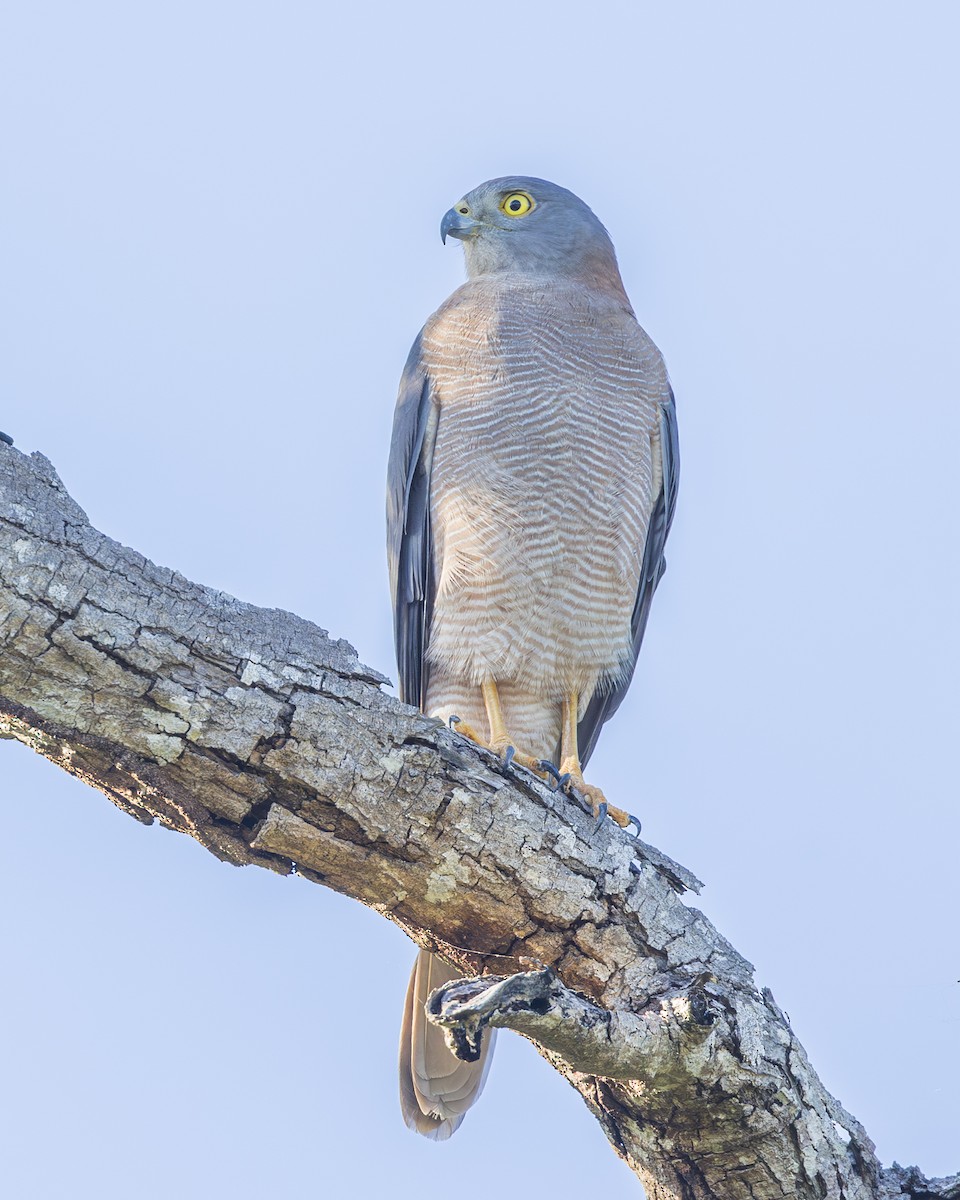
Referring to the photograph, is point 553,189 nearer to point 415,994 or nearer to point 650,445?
point 650,445

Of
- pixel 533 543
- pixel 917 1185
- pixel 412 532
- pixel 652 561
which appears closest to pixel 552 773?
pixel 533 543

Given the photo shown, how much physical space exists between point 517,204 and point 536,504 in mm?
2142

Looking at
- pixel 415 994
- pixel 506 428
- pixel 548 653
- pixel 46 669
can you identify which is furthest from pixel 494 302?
pixel 46 669

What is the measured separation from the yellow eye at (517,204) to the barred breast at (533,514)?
1.09m

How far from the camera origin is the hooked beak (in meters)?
6.98

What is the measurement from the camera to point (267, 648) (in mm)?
3479

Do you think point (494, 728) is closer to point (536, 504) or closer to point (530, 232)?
point (536, 504)

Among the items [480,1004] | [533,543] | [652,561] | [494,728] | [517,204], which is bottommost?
[480,1004]

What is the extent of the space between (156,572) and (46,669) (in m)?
0.38

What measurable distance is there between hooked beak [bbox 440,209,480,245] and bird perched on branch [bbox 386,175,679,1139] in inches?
30.2

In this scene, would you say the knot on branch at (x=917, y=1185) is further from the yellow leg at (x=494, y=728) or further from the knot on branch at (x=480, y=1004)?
the yellow leg at (x=494, y=728)

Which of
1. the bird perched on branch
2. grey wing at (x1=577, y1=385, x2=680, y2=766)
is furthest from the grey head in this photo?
grey wing at (x1=577, y1=385, x2=680, y2=766)

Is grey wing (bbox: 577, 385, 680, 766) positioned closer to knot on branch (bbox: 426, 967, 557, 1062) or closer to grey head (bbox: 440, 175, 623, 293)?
grey head (bbox: 440, 175, 623, 293)

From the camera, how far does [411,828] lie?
139 inches
